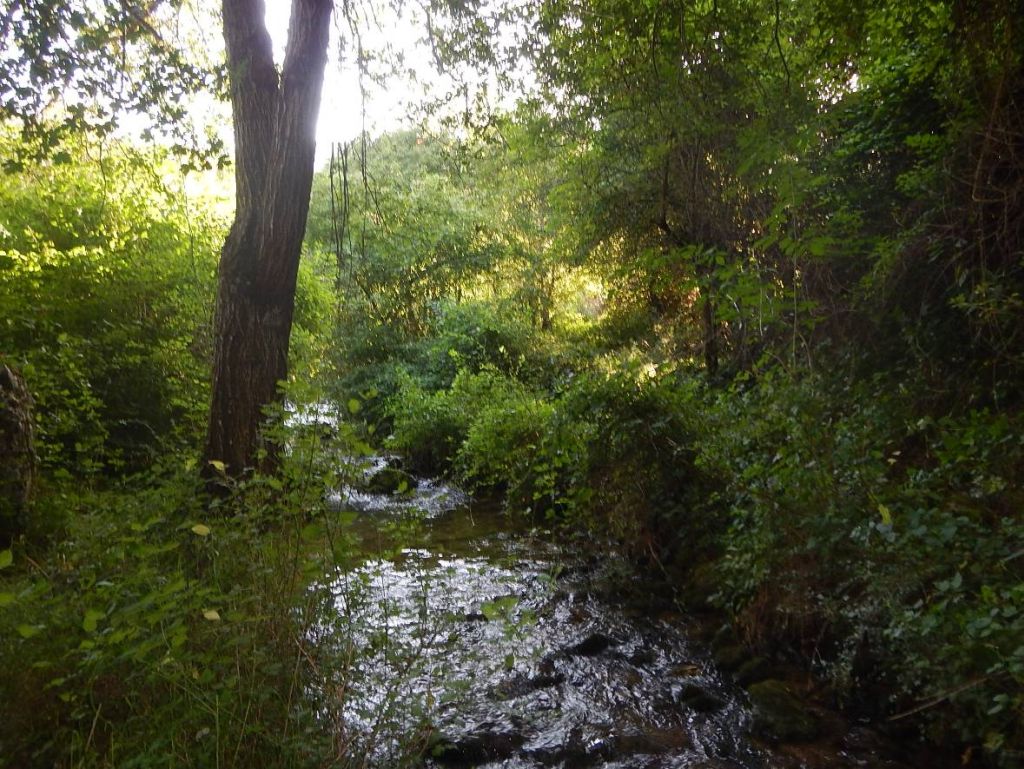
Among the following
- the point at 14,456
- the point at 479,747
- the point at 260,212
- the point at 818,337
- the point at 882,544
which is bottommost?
the point at 479,747

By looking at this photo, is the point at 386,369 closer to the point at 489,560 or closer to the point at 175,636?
the point at 489,560

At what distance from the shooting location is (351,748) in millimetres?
2668

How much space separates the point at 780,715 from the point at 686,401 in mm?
2624

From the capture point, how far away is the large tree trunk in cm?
514

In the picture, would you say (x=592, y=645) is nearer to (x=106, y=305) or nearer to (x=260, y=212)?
(x=260, y=212)

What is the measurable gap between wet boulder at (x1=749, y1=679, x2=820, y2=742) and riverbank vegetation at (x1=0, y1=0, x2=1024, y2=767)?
0.88 feet

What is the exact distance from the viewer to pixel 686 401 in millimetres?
5812

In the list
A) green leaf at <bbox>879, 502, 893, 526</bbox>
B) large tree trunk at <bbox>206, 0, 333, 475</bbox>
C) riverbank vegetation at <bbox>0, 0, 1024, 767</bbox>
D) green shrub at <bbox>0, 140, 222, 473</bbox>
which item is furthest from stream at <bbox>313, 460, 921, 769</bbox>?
green shrub at <bbox>0, 140, 222, 473</bbox>

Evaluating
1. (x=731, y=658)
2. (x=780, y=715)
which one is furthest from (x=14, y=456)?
(x=780, y=715)

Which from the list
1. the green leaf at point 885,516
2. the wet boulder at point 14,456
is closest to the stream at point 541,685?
the green leaf at point 885,516

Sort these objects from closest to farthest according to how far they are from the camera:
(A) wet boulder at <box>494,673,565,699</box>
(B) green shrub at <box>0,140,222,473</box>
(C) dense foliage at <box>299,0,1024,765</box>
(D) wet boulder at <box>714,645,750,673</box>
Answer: (C) dense foliage at <box>299,0,1024,765</box>
(A) wet boulder at <box>494,673,565,699</box>
(D) wet boulder at <box>714,645,750,673</box>
(B) green shrub at <box>0,140,222,473</box>

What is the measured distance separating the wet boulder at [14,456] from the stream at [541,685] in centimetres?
286

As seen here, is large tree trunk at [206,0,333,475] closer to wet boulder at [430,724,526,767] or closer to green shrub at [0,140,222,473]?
green shrub at [0,140,222,473]

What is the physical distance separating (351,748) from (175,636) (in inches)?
30.6
